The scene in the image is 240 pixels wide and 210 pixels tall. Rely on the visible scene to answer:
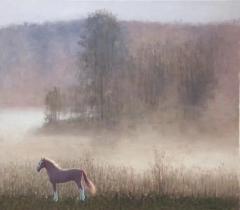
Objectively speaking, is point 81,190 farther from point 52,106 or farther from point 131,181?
point 52,106

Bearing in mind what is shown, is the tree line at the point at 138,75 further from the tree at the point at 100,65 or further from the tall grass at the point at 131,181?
the tall grass at the point at 131,181

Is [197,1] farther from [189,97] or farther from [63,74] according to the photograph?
[63,74]

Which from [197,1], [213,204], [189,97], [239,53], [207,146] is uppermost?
[197,1]

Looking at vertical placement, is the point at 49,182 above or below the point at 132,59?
below

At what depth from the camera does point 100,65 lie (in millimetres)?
2352

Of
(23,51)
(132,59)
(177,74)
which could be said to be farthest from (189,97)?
(23,51)

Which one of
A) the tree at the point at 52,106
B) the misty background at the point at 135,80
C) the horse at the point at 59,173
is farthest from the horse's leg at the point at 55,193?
the tree at the point at 52,106

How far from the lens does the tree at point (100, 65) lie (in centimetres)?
234

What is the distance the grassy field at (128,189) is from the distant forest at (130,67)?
0.18 m

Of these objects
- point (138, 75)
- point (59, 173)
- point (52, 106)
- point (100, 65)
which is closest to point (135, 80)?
point (138, 75)

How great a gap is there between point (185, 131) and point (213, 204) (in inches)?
10.5

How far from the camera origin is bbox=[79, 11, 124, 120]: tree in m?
2.34

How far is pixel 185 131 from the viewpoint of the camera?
7.68 ft

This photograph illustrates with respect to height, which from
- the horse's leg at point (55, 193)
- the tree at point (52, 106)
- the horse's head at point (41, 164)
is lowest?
the horse's leg at point (55, 193)
